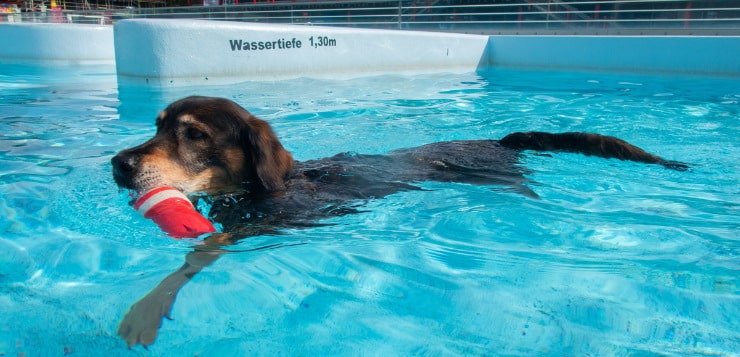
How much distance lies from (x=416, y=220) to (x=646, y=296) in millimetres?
1534

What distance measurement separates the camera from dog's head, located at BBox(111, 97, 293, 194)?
3498mm

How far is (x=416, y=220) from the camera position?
3.85 meters

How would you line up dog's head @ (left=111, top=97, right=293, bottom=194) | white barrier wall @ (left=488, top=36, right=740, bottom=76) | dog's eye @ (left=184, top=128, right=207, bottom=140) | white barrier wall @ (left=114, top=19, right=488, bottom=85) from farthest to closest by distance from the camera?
white barrier wall @ (left=488, top=36, right=740, bottom=76)
white barrier wall @ (left=114, top=19, right=488, bottom=85)
dog's eye @ (left=184, top=128, right=207, bottom=140)
dog's head @ (left=111, top=97, right=293, bottom=194)

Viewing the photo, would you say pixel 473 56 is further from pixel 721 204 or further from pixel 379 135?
pixel 721 204

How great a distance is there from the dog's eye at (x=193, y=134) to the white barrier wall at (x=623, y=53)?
41.1 ft

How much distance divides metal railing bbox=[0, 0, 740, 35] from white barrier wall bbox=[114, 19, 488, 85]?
171 inches

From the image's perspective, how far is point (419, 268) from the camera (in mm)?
3027

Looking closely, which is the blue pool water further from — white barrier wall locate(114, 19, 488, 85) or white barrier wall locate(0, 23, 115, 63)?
white barrier wall locate(0, 23, 115, 63)

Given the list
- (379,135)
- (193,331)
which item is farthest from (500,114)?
(193,331)

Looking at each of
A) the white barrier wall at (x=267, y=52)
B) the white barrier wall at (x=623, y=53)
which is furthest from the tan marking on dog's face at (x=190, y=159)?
the white barrier wall at (x=623, y=53)

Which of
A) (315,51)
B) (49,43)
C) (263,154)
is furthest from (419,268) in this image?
(49,43)

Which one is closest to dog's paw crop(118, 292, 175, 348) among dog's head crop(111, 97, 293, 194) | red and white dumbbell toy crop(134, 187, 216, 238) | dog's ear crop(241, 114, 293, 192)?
red and white dumbbell toy crop(134, 187, 216, 238)

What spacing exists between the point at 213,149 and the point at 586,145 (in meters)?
2.99

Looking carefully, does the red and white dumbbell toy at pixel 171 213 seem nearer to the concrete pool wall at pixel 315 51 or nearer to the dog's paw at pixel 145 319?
the dog's paw at pixel 145 319
